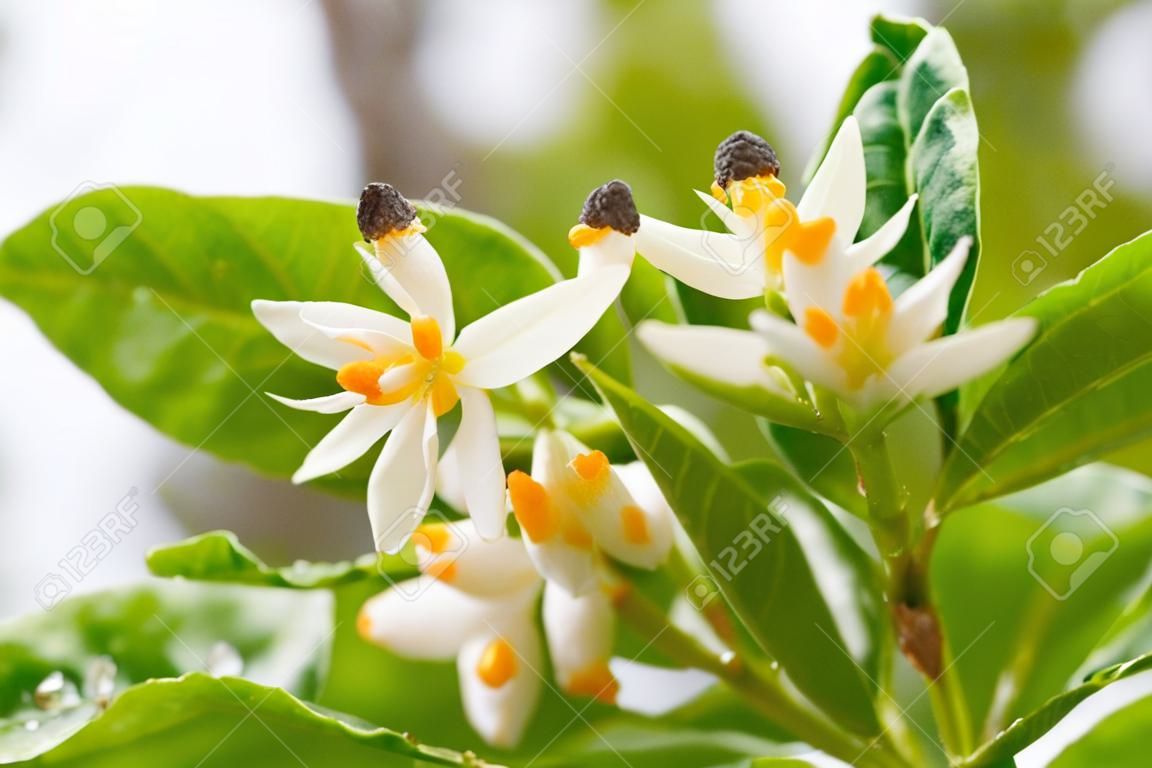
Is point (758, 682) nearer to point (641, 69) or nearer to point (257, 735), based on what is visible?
point (257, 735)

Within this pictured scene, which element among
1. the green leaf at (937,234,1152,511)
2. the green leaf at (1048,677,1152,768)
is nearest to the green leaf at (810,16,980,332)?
the green leaf at (937,234,1152,511)

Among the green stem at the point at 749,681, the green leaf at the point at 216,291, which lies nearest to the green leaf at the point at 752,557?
the green stem at the point at 749,681

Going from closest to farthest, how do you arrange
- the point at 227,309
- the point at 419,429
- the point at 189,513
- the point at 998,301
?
the point at 419,429
the point at 227,309
the point at 998,301
the point at 189,513

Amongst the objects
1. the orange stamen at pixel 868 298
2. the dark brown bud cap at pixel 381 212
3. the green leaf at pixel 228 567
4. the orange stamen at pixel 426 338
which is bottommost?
the green leaf at pixel 228 567

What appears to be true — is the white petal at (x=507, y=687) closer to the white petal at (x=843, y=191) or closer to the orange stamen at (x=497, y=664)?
the orange stamen at (x=497, y=664)

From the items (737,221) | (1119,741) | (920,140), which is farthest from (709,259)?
(1119,741)

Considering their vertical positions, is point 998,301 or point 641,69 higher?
point 641,69

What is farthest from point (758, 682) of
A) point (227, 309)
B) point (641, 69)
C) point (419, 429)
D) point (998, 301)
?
point (641, 69)
